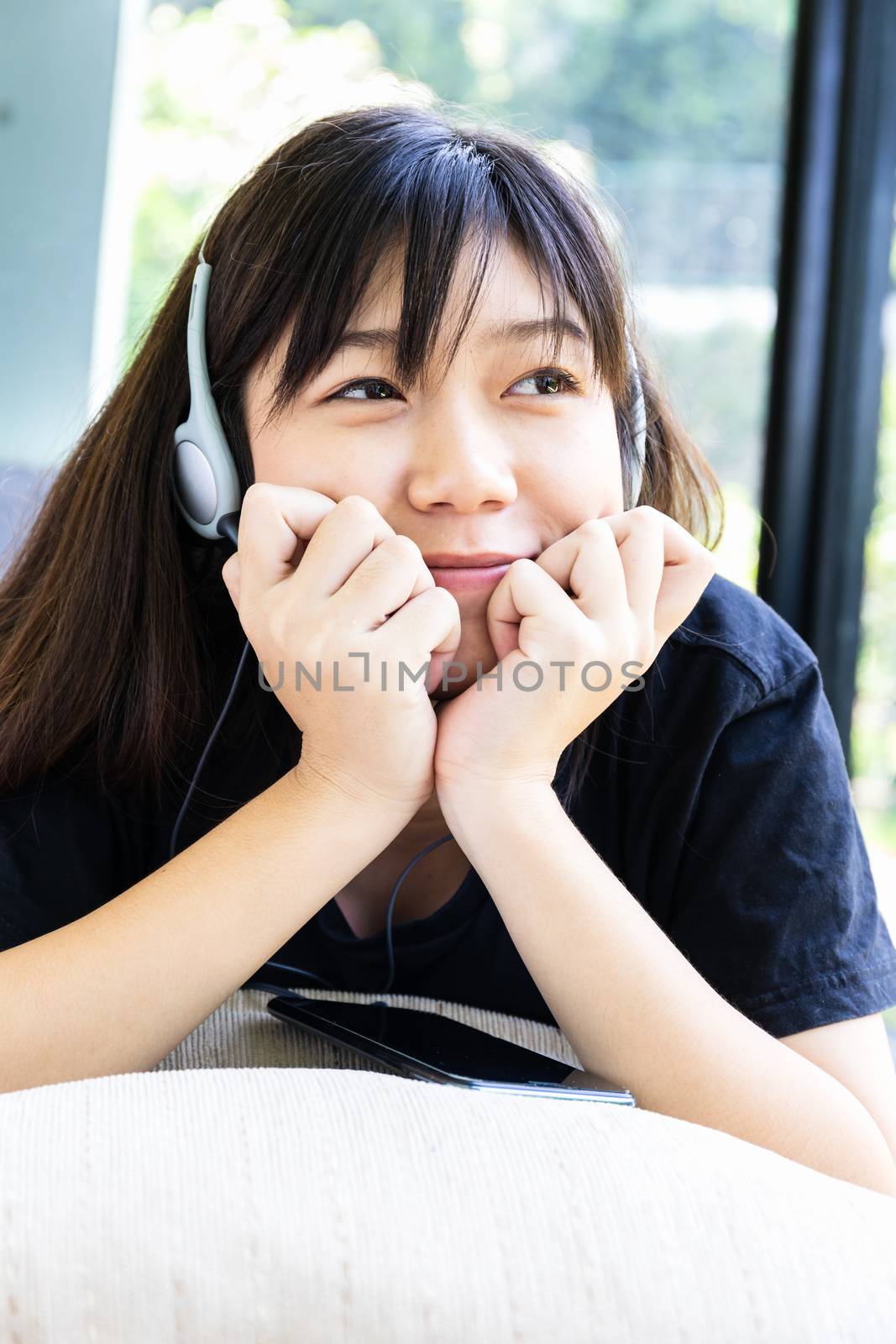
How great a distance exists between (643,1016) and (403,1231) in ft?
1.14

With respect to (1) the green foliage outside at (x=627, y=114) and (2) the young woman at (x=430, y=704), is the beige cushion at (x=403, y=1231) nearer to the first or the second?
(2) the young woman at (x=430, y=704)

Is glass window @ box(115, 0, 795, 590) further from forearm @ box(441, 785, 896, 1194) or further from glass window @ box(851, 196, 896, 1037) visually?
forearm @ box(441, 785, 896, 1194)

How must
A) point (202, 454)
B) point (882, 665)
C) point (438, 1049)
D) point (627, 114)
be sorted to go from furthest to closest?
1. point (627, 114)
2. point (882, 665)
3. point (202, 454)
4. point (438, 1049)

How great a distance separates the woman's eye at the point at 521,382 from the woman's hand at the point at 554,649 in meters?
0.12

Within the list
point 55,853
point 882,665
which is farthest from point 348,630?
point 882,665

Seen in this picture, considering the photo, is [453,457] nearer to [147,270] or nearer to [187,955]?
[187,955]

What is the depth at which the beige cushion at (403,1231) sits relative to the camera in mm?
409

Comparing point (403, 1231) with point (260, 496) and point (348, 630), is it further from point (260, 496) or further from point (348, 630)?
point (260, 496)

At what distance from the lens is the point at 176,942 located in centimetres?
76

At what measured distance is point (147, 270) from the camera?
244cm

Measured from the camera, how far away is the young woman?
0.77 meters

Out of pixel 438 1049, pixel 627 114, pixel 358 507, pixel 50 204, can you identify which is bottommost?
pixel 438 1049

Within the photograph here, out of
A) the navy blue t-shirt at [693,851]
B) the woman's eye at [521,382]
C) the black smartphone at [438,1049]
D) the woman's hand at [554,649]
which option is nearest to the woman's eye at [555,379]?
the woman's eye at [521,382]

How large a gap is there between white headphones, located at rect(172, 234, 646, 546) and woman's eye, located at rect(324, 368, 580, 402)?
0.32ft
